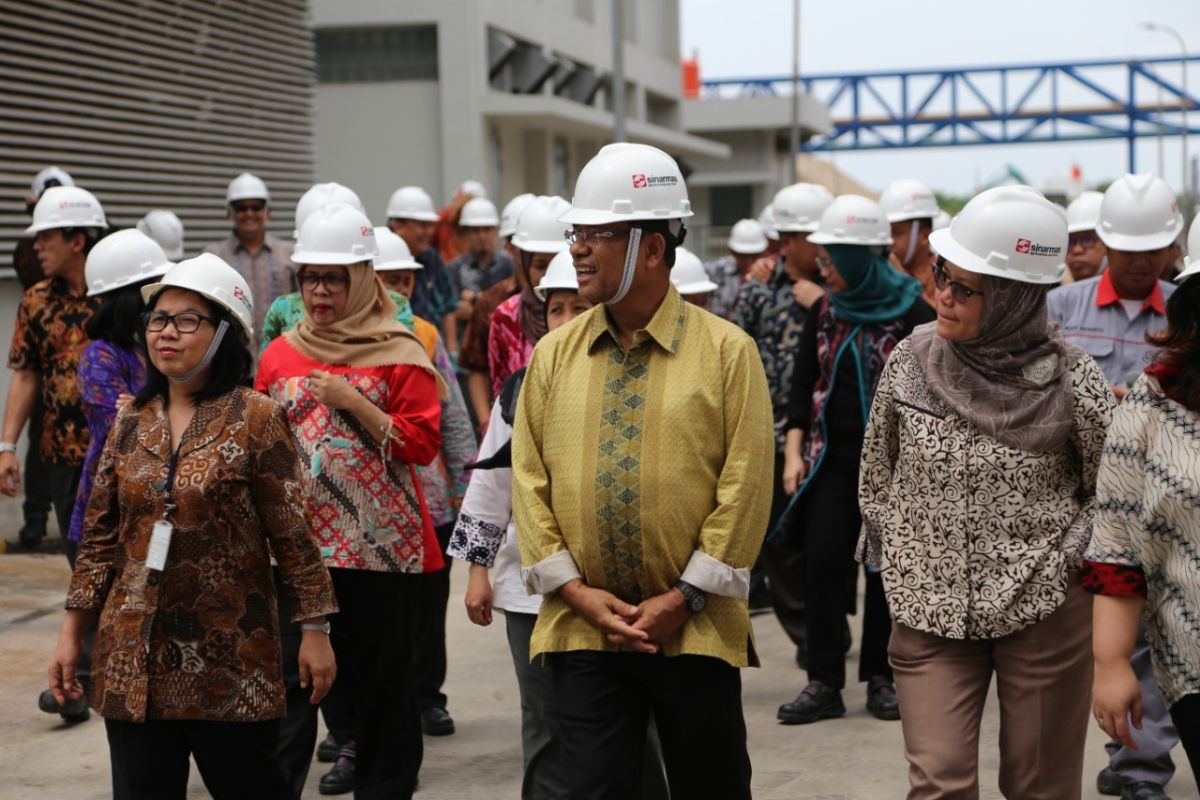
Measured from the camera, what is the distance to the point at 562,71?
2808 centimetres

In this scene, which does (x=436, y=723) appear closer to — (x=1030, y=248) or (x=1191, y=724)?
(x=1030, y=248)

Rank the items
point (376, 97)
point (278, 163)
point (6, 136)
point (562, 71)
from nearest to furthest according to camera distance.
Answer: point (6, 136) → point (278, 163) → point (376, 97) → point (562, 71)

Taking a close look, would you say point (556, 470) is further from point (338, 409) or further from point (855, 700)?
point (855, 700)

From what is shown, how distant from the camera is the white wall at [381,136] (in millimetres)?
23734

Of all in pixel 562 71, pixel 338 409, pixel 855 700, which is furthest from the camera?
pixel 562 71

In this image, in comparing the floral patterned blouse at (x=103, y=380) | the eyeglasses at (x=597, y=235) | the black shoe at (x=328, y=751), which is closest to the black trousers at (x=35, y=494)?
the black shoe at (x=328, y=751)

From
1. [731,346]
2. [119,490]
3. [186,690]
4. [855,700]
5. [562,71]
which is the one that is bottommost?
[855,700]

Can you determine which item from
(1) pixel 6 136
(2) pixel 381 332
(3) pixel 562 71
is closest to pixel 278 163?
(1) pixel 6 136

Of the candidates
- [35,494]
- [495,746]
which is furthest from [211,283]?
[35,494]

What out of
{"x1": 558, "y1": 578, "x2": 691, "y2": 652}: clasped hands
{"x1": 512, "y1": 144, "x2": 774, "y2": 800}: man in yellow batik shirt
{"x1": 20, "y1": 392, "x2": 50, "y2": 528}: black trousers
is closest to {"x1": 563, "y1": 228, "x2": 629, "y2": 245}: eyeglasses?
{"x1": 512, "y1": 144, "x2": 774, "y2": 800}: man in yellow batik shirt

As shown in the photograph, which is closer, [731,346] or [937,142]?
[731,346]

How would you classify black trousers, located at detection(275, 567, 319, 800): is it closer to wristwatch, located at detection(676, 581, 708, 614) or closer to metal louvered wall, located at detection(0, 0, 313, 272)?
wristwatch, located at detection(676, 581, 708, 614)

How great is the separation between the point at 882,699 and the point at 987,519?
3042 millimetres

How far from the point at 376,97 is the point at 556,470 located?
789 inches
